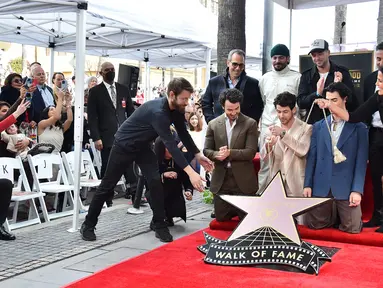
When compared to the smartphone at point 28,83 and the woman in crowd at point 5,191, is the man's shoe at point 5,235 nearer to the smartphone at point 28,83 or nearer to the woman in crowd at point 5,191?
the woman in crowd at point 5,191

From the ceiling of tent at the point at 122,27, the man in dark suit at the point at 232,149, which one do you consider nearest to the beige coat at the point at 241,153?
the man in dark suit at the point at 232,149

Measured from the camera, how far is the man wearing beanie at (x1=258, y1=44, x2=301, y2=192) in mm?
6035

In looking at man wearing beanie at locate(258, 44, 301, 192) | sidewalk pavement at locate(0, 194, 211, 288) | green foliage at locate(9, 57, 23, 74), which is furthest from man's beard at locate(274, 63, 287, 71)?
green foliage at locate(9, 57, 23, 74)

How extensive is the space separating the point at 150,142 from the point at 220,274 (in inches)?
72.2

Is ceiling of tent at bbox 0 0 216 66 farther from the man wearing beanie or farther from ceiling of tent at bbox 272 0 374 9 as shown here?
the man wearing beanie

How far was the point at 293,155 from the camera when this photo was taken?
18.5 ft

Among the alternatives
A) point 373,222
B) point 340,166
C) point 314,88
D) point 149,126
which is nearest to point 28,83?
point 149,126

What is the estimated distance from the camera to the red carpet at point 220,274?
13.4 feet

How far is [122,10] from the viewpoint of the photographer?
Result: 7.41 meters

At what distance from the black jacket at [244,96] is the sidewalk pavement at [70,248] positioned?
57.2 inches

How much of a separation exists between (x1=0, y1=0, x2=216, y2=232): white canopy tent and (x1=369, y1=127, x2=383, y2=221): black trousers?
10.4ft

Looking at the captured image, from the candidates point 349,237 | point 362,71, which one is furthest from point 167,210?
point 362,71

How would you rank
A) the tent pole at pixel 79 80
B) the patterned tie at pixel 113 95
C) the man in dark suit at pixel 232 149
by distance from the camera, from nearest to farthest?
1. the man in dark suit at pixel 232 149
2. the tent pole at pixel 79 80
3. the patterned tie at pixel 113 95

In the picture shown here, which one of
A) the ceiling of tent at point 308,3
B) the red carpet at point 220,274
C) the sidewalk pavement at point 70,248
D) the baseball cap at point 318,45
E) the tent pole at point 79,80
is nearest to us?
the red carpet at point 220,274
